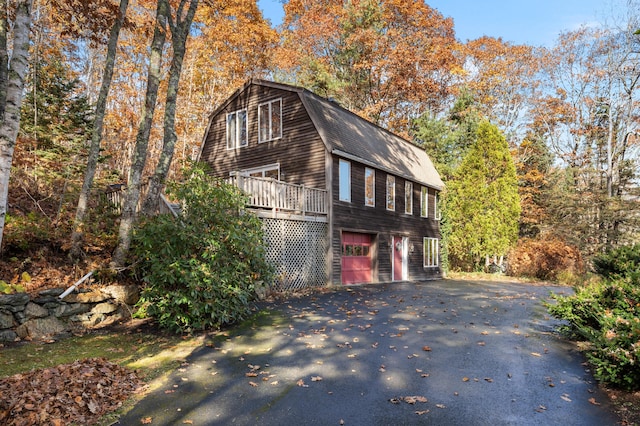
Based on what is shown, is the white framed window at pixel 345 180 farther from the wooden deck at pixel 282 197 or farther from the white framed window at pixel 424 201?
the white framed window at pixel 424 201

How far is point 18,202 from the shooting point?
11742 mm

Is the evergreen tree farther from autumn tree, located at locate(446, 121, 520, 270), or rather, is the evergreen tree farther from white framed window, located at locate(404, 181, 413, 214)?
autumn tree, located at locate(446, 121, 520, 270)

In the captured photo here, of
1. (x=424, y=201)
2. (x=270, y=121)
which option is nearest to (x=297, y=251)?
(x=270, y=121)

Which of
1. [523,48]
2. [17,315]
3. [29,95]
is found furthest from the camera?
[523,48]

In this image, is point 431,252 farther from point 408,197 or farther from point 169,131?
point 169,131

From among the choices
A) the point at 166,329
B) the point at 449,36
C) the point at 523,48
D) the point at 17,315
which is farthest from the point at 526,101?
the point at 17,315

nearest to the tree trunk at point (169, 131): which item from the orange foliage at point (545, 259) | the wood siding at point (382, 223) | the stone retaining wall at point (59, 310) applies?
the stone retaining wall at point (59, 310)

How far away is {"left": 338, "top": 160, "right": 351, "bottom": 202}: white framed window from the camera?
15750mm

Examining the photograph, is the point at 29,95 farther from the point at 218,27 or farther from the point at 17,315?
the point at 218,27

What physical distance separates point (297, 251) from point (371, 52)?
62.5 feet

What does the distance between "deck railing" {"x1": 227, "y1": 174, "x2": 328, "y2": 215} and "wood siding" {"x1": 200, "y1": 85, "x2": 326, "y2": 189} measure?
832 mm

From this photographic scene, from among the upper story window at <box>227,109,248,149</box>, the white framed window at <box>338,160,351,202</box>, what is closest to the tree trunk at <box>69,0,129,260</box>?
the upper story window at <box>227,109,248,149</box>

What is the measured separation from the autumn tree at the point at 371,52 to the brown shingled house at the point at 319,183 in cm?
820

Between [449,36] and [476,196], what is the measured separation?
13.9 meters
